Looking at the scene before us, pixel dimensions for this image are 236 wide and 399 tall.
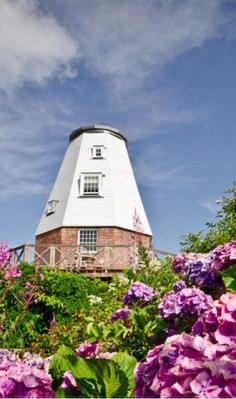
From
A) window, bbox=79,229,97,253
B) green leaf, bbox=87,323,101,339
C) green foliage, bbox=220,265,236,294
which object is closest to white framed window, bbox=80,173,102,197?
window, bbox=79,229,97,253

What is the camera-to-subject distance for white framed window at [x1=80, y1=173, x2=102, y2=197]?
29.8 metres

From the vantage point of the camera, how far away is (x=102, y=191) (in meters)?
29.8

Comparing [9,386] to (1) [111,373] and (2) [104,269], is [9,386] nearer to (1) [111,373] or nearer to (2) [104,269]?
(1) [111,373]

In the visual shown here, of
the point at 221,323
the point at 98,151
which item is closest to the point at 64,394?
the point at 221,323

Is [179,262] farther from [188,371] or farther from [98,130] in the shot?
[98,130]

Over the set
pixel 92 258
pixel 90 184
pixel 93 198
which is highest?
pixel 90 184

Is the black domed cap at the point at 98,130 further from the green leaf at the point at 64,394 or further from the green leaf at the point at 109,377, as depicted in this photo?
the green leaf at the point at 109,377

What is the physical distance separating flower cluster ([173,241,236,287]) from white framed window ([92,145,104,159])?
93.9ft

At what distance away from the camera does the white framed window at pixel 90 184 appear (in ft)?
97.9

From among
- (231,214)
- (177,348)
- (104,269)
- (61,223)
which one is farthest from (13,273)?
(61,223)

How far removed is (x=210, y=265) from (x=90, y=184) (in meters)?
27.3

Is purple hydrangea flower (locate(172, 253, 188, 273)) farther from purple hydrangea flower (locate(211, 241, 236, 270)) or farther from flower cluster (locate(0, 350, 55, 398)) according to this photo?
flower cluster (locate(0, 350, 55, 398))

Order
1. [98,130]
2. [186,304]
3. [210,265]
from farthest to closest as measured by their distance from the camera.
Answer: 1. [98,130]
2. [210,265]
3. [186,304]

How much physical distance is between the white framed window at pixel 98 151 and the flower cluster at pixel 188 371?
30.5 metres
